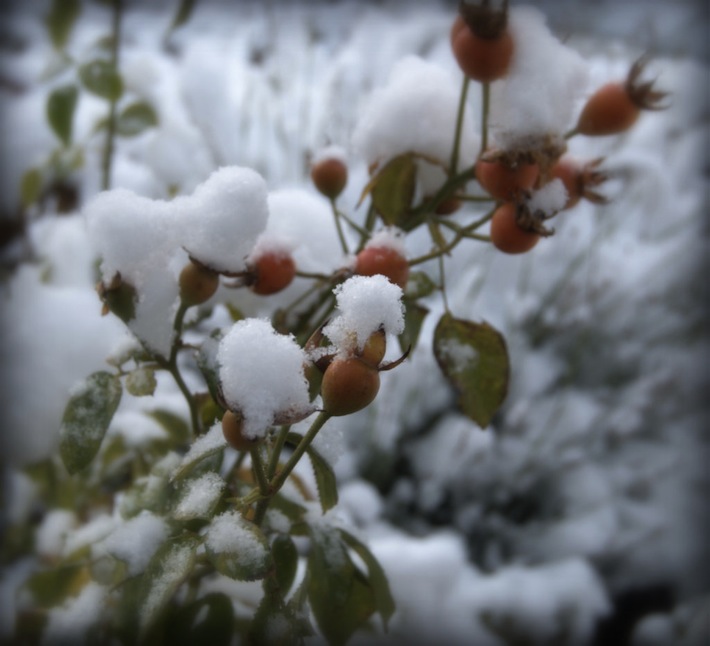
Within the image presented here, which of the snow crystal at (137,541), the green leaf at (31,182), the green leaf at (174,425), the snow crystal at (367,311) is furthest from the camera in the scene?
the green leaf at (31,182)

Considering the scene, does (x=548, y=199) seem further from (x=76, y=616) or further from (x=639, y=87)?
(x=76, y=616)

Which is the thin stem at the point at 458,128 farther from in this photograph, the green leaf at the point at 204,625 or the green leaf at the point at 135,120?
the green leaf at the point at 135,120

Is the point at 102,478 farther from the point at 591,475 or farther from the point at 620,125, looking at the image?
the point at 591,475

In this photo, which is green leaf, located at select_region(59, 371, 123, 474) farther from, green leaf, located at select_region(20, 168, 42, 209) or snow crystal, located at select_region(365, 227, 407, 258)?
green leaf, located at select_region(20, 168, 42, 209)

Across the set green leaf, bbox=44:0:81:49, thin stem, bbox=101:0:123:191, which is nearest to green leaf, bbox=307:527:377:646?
thin stem, bbox=101:0:123:191

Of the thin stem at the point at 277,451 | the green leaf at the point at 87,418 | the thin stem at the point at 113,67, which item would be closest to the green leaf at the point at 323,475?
the thin stem at the point at 277,451

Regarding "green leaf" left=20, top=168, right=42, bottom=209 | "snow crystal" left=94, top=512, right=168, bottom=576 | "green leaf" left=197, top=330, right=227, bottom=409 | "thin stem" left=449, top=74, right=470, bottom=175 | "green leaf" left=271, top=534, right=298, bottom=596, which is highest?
"green leaf" left=20, top=168, right=42, bottom=209

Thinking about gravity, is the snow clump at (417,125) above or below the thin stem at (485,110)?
above

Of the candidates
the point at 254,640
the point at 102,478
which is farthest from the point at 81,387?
the point at 102,478
